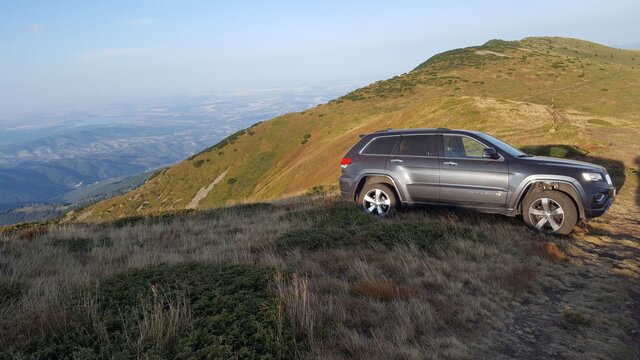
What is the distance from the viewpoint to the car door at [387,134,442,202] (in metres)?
9.12

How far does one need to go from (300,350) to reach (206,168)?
2110 inches

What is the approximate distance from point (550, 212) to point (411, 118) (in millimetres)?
28155

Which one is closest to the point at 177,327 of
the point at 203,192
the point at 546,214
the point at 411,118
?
the point at 546,214

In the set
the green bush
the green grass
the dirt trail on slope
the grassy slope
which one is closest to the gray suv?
the grassy slope

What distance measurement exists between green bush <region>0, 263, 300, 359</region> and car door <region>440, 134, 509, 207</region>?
17.8 feet

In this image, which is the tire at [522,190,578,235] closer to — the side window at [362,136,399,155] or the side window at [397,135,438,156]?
the side window at [397,135,438,156]

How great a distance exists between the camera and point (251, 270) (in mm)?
5371

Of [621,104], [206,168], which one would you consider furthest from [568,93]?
[206,168]

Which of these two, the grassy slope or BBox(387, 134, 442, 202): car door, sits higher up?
BBox(387, 134, 442, 202): car door

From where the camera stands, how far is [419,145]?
30.9ft

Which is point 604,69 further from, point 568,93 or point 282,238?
point 282,238

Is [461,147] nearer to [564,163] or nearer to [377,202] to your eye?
[564,163]

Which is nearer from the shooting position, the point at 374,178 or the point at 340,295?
the point at 340,295

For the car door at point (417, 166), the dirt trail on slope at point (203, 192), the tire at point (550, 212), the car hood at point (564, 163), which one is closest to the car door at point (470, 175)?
the car door at point (417, 166)
